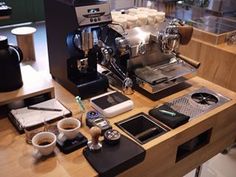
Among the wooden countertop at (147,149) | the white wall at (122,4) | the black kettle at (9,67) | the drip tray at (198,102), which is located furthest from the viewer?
the white wall at (122,4)

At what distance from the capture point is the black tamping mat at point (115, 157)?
91cm

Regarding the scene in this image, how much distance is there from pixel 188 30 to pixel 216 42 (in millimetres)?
732

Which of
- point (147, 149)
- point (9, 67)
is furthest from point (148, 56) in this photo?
point (9, 67)

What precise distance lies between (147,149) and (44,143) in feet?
1.20

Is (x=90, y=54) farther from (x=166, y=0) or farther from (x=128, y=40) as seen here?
(x=166, y=0)

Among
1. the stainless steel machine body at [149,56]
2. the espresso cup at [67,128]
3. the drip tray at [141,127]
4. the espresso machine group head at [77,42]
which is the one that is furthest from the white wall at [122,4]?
the espresso cup at [67,128]

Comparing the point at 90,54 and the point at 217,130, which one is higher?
the point at 90,54

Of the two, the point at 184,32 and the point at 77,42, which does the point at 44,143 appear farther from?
the point at 184,32

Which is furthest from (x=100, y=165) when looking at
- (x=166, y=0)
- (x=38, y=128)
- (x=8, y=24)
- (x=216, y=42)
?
(x=8, y=24)

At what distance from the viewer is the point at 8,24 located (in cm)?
481

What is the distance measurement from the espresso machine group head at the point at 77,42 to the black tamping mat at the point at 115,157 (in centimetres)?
38

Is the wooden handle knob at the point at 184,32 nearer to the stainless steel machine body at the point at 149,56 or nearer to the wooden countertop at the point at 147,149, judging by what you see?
the stainless steel machine body at the point at 149,56

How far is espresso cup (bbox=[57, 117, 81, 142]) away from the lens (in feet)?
3.26

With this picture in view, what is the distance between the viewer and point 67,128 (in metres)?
1.03
